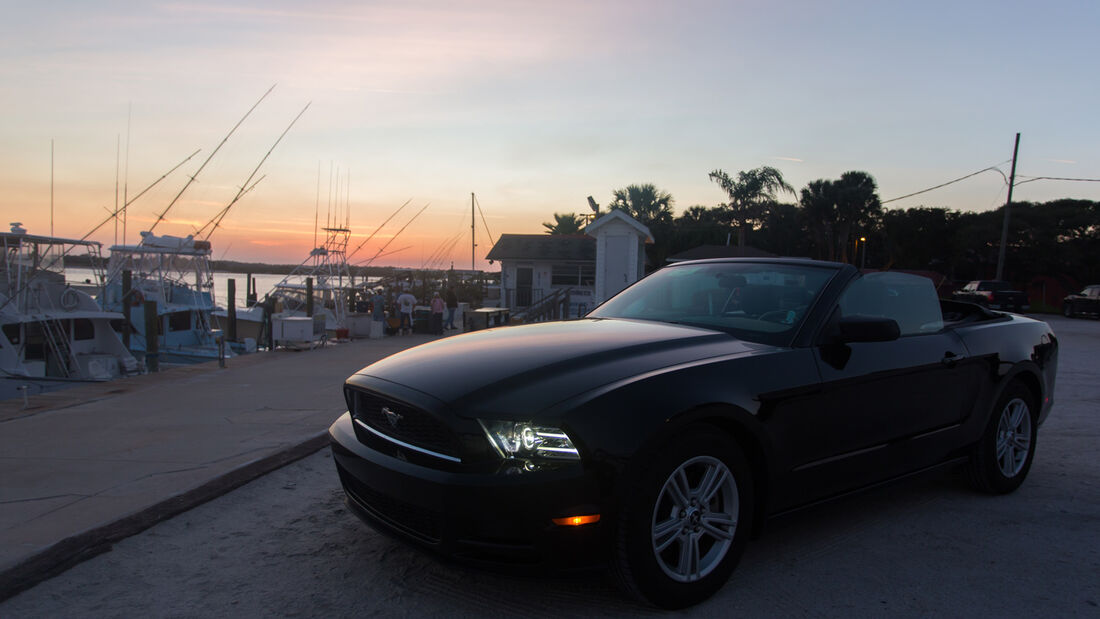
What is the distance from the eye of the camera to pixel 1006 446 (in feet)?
14.6

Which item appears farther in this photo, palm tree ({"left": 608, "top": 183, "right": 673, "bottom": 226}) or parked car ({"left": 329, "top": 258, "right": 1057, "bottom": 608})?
palm tree ({"left": 608, "top": 183, "right": 673, "bottom": 226})

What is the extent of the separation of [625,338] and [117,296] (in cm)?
2574

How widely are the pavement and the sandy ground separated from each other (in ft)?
0.51

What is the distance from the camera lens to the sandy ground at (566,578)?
275cm

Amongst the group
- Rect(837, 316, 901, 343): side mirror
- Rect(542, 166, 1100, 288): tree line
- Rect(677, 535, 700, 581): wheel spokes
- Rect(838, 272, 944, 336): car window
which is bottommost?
Rect(677, 535, 700, 581): wheel spokes

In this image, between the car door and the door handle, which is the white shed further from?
the door handle

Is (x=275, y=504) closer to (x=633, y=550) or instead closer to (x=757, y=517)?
(x=633, y=550)

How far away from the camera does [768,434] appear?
2990 millimetres

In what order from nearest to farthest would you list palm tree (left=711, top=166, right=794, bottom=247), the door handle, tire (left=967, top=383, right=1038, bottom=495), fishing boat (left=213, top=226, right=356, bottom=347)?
the door handle, tire (left=967, top=383, right=1038, bottom=495), fishing boat (left=213, top=226, right=356, bottom=347), palm tree (left=711, top=166, right=794, bottom=247)

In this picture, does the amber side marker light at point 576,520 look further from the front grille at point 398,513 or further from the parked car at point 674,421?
the front grille at point 398,513

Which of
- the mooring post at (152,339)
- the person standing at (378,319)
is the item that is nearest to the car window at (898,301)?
the mooring post at (152,339)

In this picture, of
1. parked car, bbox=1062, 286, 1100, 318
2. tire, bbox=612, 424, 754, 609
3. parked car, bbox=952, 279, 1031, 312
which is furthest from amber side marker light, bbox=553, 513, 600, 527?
parked car, bbox=1062, 286, 1100, 318

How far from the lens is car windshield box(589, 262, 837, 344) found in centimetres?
359

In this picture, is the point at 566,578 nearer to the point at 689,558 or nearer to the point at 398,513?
the point at 689,558
